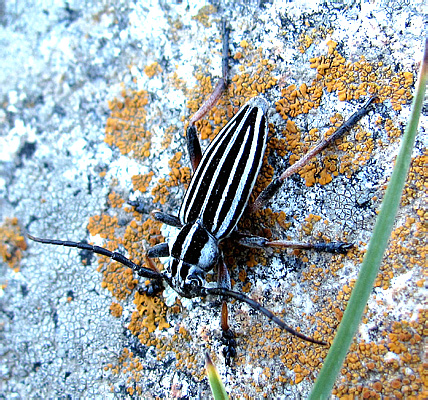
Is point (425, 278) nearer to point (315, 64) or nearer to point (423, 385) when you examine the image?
point (423, 385)

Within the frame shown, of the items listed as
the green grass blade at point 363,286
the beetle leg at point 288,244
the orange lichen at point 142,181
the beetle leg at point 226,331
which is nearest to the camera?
the green grass blade at point 363,286

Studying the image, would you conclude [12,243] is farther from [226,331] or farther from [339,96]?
[339,96]

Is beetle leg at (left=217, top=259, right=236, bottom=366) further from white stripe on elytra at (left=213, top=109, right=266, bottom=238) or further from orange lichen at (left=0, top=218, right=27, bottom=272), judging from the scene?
orange lichen at (left=0, top=218, right=27, bottom=272)

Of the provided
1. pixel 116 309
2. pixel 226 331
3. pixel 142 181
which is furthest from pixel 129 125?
pixel 226 331

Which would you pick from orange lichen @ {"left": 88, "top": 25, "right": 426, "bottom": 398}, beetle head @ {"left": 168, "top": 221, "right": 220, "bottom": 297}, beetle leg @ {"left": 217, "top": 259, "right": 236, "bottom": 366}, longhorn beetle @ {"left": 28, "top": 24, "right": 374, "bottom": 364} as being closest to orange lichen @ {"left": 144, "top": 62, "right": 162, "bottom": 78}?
orange lichen @ {"left": 88, "top": 25, "right": 426, "bottom": 398}

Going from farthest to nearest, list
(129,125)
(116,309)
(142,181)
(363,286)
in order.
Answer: (129,125) → (142,181) → (116,309) → (363,286)

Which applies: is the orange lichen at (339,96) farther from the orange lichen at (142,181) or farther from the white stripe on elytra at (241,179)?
the orange lichen at (142,181)

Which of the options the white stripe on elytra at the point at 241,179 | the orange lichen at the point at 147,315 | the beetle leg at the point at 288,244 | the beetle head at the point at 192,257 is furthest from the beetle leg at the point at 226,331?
the orange lichen at the point at 147,315
